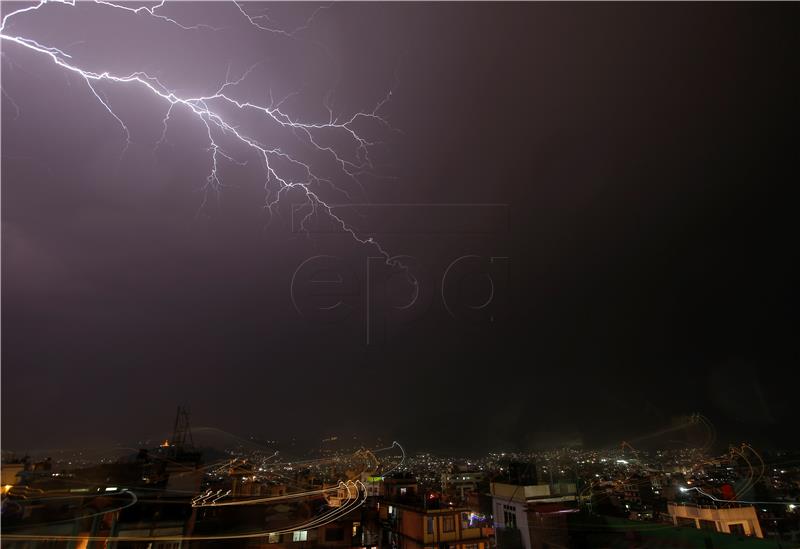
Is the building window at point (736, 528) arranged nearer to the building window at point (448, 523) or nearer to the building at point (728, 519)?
the building at point (728, 519)

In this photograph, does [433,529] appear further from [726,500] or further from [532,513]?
[726,500]

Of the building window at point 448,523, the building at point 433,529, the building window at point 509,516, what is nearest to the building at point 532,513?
the building window at point 509,516

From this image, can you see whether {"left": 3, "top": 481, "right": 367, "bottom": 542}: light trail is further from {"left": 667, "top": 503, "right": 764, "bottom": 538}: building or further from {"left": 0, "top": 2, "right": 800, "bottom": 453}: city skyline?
{"left": 667, "top": 503, "right": 764, "bottom": 538}: building

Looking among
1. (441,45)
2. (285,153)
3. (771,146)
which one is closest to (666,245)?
(771,146)

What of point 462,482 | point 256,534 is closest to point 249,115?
point 256,534

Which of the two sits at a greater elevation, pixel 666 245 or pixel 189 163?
pixel 189 163

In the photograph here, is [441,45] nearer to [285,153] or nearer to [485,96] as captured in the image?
[485,96]

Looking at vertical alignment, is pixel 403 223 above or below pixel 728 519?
above
